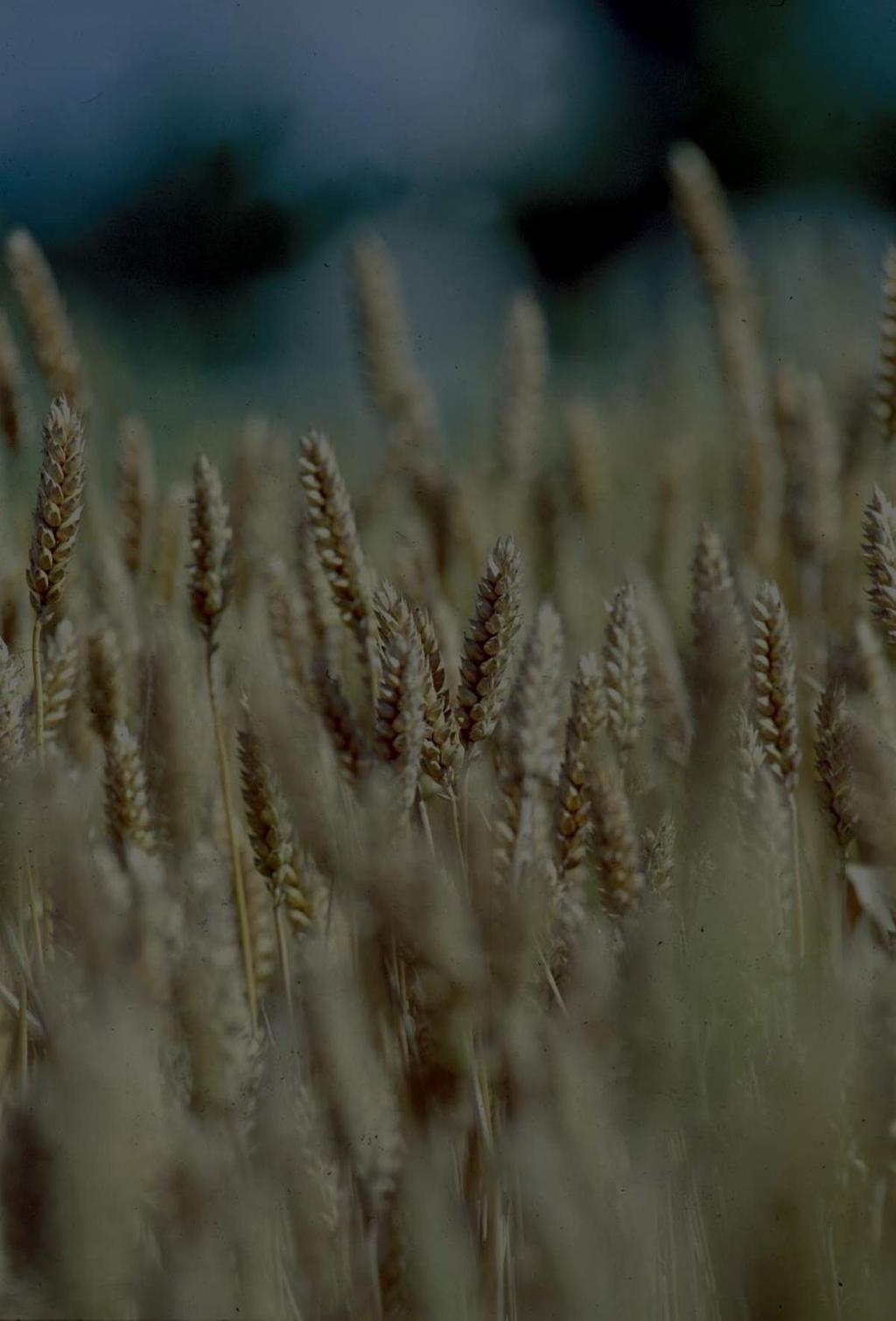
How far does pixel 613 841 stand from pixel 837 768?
0.10 meters

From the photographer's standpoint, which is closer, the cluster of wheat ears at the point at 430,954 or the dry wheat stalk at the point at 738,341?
the cluster of wheat ears at the point at 430,954

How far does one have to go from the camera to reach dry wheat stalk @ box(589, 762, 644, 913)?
0.55 metres

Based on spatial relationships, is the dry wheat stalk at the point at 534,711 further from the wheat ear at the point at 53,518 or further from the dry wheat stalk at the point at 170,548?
the dry wheat stalk at the point at 170,548

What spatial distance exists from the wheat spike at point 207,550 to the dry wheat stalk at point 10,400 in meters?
0.28

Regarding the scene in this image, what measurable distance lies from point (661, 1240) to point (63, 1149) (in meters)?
0.27

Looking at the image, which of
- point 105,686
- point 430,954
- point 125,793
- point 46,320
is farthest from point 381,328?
point 430,954

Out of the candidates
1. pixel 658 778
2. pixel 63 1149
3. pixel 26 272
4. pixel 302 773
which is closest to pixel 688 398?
pixel 26 272

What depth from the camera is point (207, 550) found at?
2.28ft

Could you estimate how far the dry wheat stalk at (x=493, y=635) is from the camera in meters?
0.53

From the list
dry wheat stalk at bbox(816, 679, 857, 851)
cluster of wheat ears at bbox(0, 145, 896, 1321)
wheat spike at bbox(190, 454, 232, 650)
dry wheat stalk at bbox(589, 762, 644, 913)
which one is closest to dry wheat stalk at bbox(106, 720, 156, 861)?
cluster of wheat ears at bbox(0, 145, 896, 1321)

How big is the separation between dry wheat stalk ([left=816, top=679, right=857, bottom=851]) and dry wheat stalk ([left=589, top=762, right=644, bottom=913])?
3.6 inches

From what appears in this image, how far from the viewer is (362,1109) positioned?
45cm

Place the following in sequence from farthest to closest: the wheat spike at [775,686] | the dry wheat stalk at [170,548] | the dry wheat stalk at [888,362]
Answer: the dry wheat stalk at [170,548]
the dry wheat stalk at [888,362]
the wheat spike at [775,686]

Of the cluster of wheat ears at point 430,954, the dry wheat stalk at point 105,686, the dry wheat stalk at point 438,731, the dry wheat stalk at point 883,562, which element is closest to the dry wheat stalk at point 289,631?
the cluster of wheat ears at point 430,954
